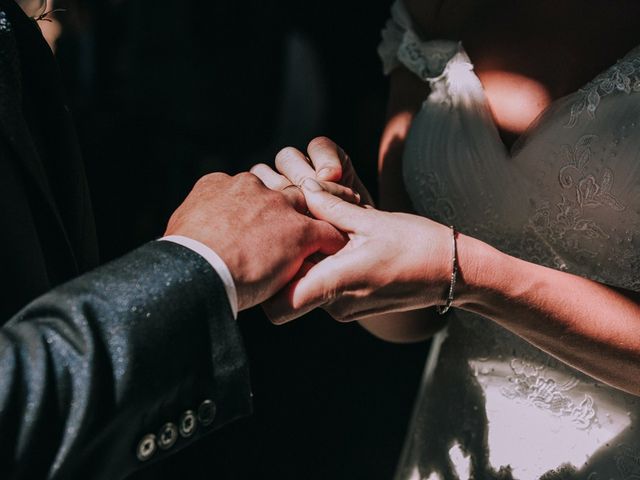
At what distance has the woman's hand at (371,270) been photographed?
1.07m

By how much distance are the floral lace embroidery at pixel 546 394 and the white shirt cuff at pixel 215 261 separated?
86cm

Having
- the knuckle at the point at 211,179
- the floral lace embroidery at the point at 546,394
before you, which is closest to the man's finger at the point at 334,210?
the knuckle at the point at 211,179

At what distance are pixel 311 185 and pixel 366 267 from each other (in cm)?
21

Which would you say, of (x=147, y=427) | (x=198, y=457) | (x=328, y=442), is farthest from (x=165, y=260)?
(x=328, y=442)

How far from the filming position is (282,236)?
104 centimetres

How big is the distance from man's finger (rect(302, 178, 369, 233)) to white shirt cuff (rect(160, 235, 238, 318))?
0.29 m

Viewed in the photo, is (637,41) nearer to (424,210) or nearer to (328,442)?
(424,210)

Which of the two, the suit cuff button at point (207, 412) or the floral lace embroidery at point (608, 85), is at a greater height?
the floral lace embroidery at point (608, 85)

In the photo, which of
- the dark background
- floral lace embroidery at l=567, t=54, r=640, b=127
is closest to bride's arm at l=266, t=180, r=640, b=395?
floral lace embroidery at l=567, t=54, r=640, b=127

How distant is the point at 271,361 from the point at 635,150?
8.30 ft

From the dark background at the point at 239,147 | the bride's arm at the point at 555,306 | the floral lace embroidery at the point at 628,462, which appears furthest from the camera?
the dark background at the point at 239,147

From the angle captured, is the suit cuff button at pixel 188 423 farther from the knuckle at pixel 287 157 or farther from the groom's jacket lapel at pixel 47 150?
the knuckle at pixel 287 157

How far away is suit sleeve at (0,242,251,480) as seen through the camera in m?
0.73

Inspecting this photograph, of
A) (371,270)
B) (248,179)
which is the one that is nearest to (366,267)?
(371,270)
